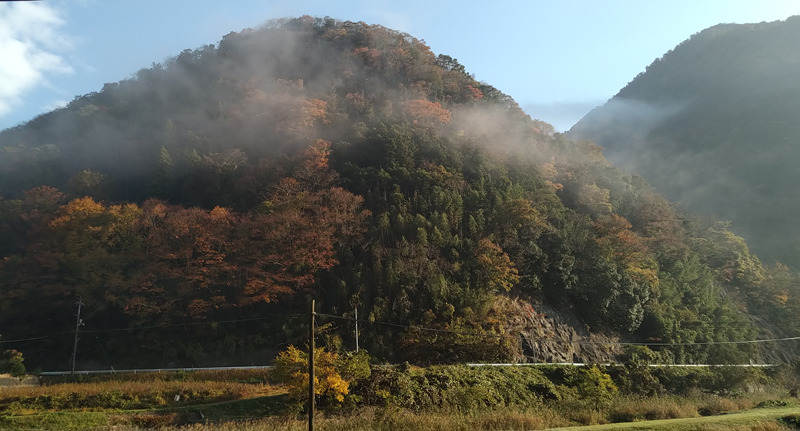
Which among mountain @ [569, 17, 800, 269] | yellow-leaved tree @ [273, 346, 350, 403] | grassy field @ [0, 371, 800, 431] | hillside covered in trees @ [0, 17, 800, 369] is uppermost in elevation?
mountain @ [569, 17, 800, 269]

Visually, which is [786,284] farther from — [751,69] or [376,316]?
[751,69]

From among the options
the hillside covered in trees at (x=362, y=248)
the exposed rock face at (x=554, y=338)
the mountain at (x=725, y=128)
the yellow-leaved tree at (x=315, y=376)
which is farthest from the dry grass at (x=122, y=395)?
the mountain at (x=725, y=128)

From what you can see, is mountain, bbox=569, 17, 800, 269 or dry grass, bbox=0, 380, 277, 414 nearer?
dry grass, bbox=0, 380, 277, 414

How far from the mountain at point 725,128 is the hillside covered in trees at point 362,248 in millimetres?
20378

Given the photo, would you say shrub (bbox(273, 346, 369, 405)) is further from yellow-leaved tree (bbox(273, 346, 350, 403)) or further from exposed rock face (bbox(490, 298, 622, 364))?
exposed rock face (bbox(490, 298, 622, 364))

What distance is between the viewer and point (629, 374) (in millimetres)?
23781

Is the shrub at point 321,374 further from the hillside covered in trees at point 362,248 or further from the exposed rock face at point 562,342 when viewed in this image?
the exposed rock face at point 562,342

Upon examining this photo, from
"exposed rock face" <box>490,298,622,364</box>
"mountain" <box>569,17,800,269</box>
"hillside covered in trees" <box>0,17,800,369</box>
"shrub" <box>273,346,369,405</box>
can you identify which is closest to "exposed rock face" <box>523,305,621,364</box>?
"exposed rock face" <box>490,298,622,364</box>

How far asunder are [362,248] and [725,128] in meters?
71.1

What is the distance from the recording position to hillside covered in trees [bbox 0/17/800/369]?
2830 cm

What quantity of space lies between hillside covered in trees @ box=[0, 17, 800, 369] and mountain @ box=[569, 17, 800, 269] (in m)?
20.4

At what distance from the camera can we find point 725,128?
7162cm

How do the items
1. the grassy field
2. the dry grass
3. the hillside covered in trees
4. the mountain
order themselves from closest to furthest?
the grassy field, the dry grass, the hillside covered in trees, the mountain

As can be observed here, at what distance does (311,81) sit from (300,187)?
30.3m
